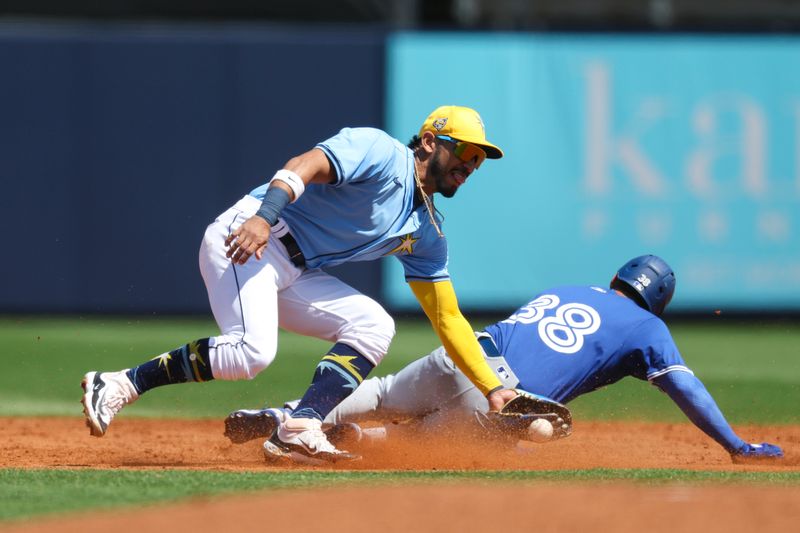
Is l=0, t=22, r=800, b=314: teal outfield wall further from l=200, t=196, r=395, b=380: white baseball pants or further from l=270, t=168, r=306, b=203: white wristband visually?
l=270, t=168, r=306, b=203: white wristband

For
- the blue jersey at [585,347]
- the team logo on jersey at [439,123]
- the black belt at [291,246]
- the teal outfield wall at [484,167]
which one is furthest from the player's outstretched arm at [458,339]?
the teal outfield wall at [484,167]

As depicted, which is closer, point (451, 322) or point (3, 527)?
point (3, 527)

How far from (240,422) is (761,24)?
7.42 metres

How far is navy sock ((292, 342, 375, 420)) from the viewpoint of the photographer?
5145 millimetres

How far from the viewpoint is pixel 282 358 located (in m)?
9.23

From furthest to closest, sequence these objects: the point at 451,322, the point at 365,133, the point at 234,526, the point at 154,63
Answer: the point at 154,63 → the point at 451,322 → the point at 365,133 → the point at 234,526

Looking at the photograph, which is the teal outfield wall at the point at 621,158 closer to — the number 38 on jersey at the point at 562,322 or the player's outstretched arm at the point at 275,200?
the number 38 on jersey at the point at 562,322

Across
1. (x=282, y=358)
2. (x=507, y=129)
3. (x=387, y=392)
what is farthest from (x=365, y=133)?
(x=507, y=129)

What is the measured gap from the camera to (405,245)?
212 inches

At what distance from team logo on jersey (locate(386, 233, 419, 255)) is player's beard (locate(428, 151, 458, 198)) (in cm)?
23

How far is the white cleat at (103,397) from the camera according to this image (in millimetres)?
5043

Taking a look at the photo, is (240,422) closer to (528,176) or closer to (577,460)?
(577,460)

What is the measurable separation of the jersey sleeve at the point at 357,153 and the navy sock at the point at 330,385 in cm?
74

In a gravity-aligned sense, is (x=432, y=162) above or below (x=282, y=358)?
above
